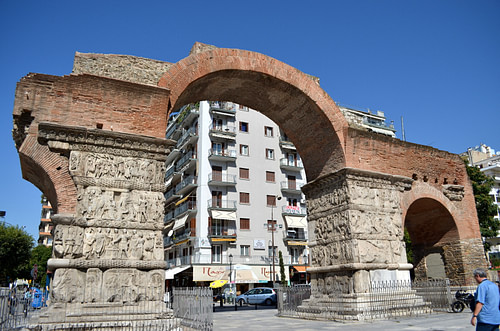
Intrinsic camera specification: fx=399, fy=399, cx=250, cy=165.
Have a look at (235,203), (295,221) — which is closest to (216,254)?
(235,203)

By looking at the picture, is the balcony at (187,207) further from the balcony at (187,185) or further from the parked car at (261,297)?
the parked car at (261,297)

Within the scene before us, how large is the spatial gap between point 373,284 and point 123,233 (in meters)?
6.41

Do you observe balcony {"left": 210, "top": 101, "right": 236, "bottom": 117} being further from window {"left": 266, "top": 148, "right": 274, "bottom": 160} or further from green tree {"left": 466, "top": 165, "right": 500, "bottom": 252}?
green tree {"left": 466, "top": 165, "right": 500, "bottom": 252}

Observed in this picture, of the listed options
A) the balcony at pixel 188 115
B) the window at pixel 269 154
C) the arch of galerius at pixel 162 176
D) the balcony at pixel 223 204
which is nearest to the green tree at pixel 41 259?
the balcony at pixel 188 115

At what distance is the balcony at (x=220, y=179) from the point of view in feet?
95.3

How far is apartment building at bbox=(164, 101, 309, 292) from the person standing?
2217 centimetres

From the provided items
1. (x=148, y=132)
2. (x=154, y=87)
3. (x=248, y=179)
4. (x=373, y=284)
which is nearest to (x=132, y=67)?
(x=154, y=87)

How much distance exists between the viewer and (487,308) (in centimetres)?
457

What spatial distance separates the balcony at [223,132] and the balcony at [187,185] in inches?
139

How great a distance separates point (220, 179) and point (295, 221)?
6726mm

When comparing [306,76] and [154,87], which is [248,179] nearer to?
[306,76]

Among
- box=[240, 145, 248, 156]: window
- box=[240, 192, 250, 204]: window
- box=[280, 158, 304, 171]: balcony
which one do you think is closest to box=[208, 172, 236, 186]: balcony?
box=[240, 192, 250, 204]: window

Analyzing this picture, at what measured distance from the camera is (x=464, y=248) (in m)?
12.9

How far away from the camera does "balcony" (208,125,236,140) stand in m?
30.2
